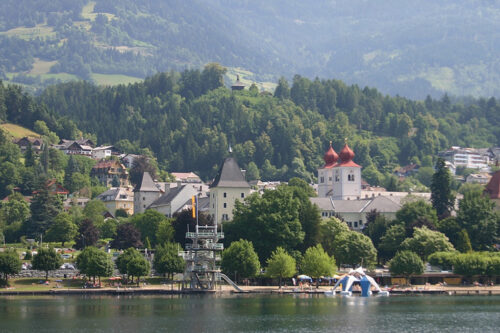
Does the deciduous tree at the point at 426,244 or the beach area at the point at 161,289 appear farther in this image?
the deciduous tree at the point at 426,244

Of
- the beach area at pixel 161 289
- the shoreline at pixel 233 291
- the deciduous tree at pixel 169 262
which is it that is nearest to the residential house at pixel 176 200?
the deciduous tree at pixel 169 262

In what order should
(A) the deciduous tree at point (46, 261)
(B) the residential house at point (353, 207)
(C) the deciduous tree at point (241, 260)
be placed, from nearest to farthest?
(A) the deciduous tree at point (46, 261) → (C) the deciduous tree at point (241, 260) → (B) the residential house at point (353, 207)

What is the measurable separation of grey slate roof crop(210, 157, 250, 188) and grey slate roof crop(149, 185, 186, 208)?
2582 centimetres

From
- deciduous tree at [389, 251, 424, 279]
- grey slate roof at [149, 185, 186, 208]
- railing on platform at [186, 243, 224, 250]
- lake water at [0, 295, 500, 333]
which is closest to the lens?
lake water at [0, 295, 500, 333]

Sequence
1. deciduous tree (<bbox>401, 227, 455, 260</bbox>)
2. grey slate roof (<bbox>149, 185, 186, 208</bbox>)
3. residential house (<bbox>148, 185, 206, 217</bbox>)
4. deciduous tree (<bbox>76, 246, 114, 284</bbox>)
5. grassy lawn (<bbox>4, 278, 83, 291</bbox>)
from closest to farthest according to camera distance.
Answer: deciduous tree (<bbox>76, 246, 114, 284</bbox>) < grassy lawn (<bbox>4, 278, 83, 291</bbox>) < deciduous tree (<bbox>401, 227, 455, 260</bbox>) < residential house (<bbox>148, 185, 206, 217</bbox>) < grey slate roof (<bbox>149, 185, 186, 208</bbox>)

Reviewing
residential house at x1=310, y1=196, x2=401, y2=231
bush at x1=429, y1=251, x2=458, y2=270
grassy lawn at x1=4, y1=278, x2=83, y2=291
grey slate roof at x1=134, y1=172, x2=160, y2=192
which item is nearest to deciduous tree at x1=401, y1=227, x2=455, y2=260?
bush at x1=429, y1=251, x2=458, y2=270

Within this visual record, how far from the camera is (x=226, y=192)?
15362 cm

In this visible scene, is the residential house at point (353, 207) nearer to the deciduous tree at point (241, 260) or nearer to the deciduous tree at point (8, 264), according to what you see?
the deciduous tree at point (241, 260)

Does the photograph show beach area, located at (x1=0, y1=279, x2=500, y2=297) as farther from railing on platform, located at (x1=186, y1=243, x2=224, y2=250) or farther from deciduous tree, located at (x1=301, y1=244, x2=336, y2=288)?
railing on platform, located at (x1=186, y1=243, x2=224, y2=250)

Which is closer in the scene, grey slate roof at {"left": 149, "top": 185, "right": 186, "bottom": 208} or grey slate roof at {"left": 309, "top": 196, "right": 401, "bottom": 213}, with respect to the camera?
grey slate roof at {"left": 309, "top": 196, "right": 401, "bottom": 213}

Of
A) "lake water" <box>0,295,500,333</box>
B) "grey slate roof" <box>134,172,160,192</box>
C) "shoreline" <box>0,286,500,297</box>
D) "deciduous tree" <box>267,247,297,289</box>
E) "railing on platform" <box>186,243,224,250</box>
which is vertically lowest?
"lake water" <box>0,295,500,333</box>

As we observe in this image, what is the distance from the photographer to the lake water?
8144cm

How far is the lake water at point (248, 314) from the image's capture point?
81438 mm

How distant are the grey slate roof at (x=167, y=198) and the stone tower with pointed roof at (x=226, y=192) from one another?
25.3 metres
